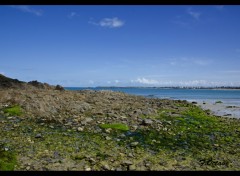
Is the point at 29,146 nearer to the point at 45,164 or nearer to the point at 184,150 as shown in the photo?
the point at 45,164

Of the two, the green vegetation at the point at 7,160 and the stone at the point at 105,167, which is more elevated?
the green vegetation at the point at 7,160

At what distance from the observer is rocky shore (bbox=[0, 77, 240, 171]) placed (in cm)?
1070

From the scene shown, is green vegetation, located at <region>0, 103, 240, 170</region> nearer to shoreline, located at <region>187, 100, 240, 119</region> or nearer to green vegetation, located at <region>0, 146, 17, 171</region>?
green vegetation, located at <region>0, 146, 17, 171</region>

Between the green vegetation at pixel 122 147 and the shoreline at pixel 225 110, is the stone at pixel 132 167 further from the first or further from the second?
the shoreline at pixel 225 110

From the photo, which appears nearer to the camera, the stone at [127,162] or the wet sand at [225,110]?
the stone at [127,162]

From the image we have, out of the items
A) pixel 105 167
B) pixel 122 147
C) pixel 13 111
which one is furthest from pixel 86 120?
pixel 105 167

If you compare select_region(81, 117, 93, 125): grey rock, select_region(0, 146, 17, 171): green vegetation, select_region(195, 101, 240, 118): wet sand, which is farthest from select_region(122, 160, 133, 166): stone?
select_region(195, 101, 240, 118): wet sand

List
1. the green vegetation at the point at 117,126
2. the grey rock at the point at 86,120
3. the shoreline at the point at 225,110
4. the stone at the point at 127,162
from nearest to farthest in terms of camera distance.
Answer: the stone at the point at 127,162 < the green vegetation at the point at 117,126 < the grey rock at the point at 86,120 < the shoreline at the point at 225,110

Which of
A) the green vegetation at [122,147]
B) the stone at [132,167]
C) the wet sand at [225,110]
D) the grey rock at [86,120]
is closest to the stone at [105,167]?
the green vegetation at [122,147]

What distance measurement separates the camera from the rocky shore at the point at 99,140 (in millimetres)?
10701

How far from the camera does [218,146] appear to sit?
47.2 feet

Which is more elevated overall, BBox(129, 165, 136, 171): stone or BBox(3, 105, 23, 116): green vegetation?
BBox(3, 105, 23, 116): green vegetation

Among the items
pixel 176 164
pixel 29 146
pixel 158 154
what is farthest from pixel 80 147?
pixel 176 164

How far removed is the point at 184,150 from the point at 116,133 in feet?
13.3
